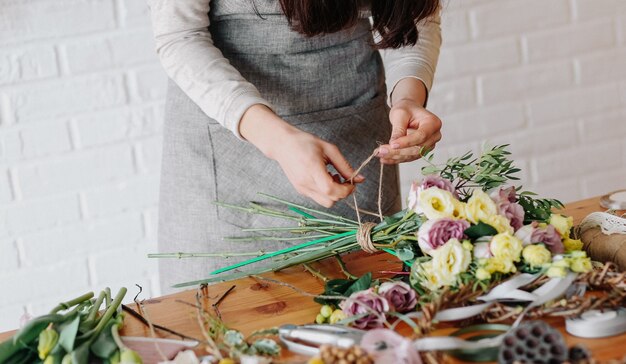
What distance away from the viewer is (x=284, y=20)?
55.0 inches

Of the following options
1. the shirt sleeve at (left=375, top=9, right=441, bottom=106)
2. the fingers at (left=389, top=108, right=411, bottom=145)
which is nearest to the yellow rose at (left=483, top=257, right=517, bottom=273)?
the fingers at (left=389, top=108, right=411, bottom=145)

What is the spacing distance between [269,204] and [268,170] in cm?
6

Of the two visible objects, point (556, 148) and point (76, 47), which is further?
point (556, 148)

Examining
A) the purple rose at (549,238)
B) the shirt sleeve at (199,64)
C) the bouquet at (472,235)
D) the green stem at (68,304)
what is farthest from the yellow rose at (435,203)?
the green stem at (68,304)

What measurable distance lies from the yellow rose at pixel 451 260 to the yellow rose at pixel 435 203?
0.17 ft

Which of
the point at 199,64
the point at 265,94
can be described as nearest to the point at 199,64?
the point at 199,64

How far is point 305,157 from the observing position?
3.70 ft

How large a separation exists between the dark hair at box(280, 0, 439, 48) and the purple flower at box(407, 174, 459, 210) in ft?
1.18

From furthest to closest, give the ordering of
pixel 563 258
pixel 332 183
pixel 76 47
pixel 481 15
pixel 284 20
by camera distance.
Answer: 1. pixel 481 15
2. pixel 76 47
3. pixel 284 20
4. pixel 332 183
5. pixel 563 258

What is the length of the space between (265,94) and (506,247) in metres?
0.62

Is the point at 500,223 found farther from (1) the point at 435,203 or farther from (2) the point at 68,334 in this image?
(2) the point at 68,334

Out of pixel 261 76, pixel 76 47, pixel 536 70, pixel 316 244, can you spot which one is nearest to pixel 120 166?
pixel 76 47

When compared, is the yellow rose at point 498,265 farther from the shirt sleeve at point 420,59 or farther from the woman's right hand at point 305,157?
the shirt sleeve at point 420,59

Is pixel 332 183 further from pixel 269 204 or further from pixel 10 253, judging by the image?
pixel 10 253
